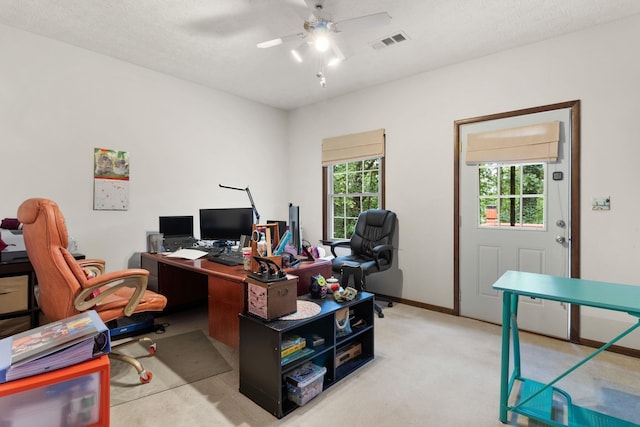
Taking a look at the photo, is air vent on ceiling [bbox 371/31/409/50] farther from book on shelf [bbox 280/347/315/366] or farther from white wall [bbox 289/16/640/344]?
book on shelf [bbox 280/347/315/366]

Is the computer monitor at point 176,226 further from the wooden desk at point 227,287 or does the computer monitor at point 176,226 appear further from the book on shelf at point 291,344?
the book on shelf at point 291,344

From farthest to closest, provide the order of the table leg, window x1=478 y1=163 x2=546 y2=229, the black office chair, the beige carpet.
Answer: the black office chair → window x1=478 y1=163 x2=546 y2=229 → the beige carpet → the table leg

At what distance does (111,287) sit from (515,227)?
3412 mm

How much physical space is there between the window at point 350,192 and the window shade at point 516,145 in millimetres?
1156

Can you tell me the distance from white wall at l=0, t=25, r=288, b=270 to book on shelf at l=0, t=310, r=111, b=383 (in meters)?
2.13

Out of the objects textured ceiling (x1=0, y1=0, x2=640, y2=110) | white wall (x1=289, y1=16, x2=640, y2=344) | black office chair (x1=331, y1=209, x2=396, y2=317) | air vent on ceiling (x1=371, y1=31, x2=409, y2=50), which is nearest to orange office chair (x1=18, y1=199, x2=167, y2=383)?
textured ceiling (x1=0, y1=0, x2=640, y2=110)

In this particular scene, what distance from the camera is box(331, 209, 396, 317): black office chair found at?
11.0 feet

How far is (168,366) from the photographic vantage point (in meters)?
2.28

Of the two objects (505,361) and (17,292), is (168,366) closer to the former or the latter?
(17,292)

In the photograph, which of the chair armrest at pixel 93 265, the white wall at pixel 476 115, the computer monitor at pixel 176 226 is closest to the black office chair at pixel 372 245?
the white wall at pixel 476 115

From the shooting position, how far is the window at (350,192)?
4160 mm

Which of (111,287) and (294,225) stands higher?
(294,225)

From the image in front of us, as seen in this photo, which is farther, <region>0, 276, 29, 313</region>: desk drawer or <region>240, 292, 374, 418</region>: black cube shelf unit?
<region>0, 276, 29, 313</region>: desk drawer

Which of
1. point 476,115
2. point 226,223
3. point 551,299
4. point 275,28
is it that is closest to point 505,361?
point 551,299
